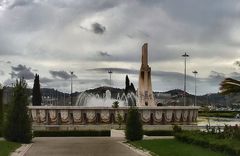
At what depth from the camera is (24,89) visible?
3559 cm

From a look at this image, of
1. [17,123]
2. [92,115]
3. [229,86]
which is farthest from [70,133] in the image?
[229,86]

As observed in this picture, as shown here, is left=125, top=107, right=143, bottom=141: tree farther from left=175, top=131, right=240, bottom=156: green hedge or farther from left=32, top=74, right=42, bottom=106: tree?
left=32, top=74, right=42, bottom=106: tree

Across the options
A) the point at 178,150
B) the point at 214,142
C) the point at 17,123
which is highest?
the point at 17,123

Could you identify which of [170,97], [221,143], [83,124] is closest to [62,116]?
[83,124]

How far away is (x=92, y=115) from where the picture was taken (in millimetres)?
53000

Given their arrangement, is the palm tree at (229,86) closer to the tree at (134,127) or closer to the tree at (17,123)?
the tree at (134,127)

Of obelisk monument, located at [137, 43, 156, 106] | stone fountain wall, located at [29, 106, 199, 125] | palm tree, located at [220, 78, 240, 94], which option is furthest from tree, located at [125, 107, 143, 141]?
obelisk monument, located at [137, 43, 156, 106]

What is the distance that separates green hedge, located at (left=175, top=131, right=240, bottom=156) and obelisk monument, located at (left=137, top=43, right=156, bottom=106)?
89.3 ft

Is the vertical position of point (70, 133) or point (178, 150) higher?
point (178, 150)

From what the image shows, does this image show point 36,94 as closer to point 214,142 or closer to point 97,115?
point 97,115

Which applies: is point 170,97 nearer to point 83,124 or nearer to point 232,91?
point 83,124

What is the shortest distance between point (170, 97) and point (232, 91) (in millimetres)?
90225

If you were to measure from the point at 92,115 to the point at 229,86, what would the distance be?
107 feet

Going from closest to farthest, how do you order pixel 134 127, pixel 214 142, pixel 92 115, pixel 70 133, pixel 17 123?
pixel 214 142
pixel 17 123
pixel 134 127
pixel 70 133
pixel 92 115
